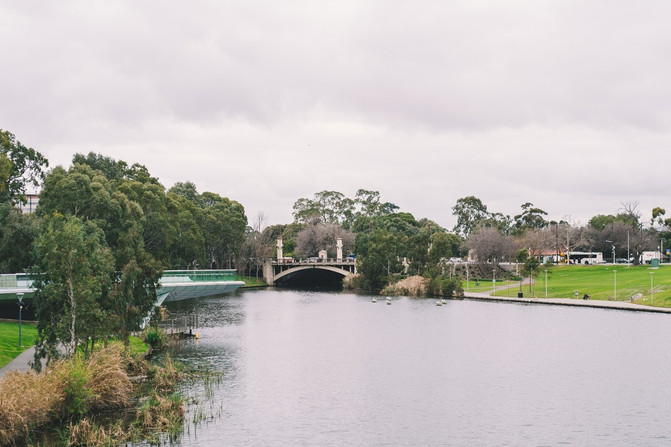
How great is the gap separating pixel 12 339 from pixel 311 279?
132 meters

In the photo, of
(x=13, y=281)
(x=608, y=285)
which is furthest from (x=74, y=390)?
(x=608, y=285)

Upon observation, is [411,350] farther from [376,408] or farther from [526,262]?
[526,262]

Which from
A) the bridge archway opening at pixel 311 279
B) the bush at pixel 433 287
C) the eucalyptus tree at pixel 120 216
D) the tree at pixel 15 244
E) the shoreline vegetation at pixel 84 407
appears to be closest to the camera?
the shoreline vegetation at pixel 84 407

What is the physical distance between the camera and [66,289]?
38.8 metres

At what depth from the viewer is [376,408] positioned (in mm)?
41688

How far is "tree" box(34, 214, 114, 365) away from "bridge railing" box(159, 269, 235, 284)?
98.8 feet

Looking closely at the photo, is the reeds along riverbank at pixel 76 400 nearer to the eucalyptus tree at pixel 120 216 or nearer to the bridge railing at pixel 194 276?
the eucalyptus tree at pixel 120 216

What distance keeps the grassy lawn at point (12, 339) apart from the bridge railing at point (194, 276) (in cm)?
1497

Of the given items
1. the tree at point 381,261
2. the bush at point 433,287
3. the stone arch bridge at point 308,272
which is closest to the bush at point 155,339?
the bush at point 433,287

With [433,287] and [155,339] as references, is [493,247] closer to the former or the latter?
[433,287]

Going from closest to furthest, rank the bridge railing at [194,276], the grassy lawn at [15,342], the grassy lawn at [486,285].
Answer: the grassy lawn at [15,342] < the bridge railing at [194,276] < the grassy lawn at [486,285]

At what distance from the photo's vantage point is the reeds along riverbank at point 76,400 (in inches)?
1222

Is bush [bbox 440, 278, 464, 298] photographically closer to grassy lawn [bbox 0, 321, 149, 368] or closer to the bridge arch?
the bridge arch

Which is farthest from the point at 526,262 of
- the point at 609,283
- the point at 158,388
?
the point at 158,388
